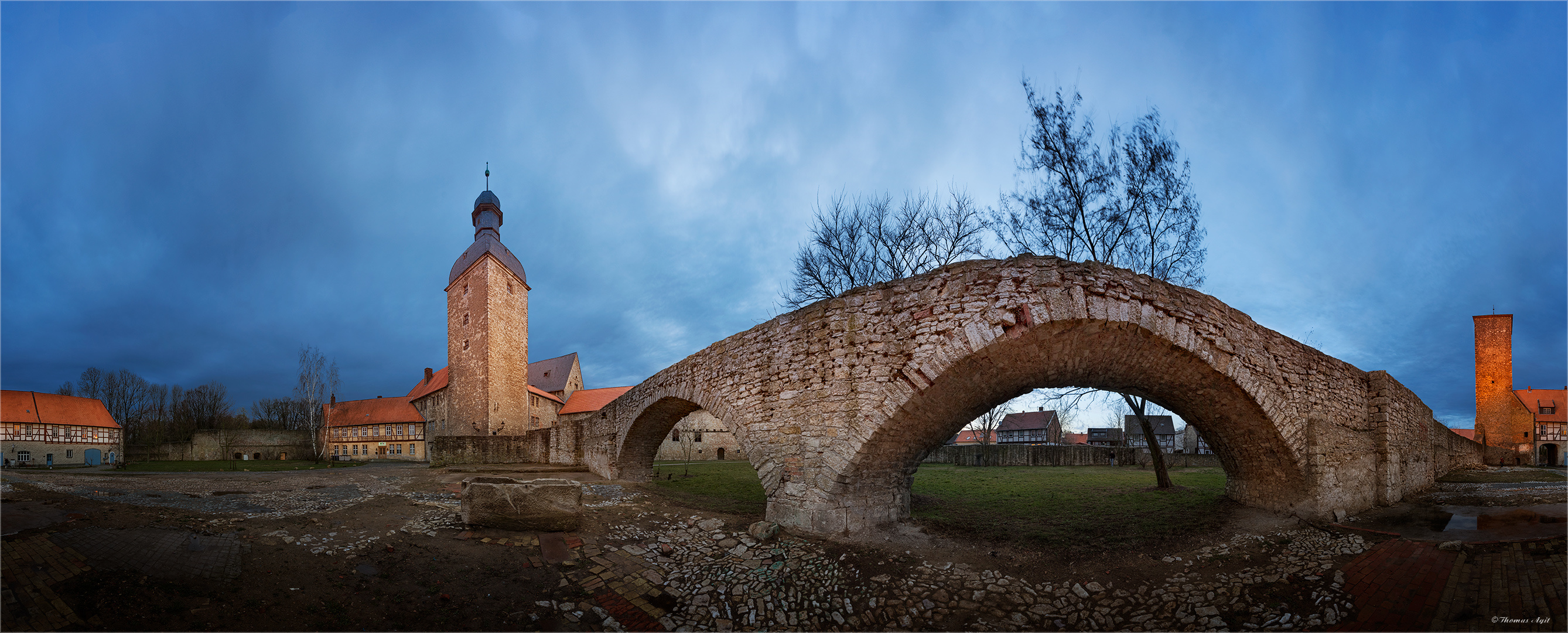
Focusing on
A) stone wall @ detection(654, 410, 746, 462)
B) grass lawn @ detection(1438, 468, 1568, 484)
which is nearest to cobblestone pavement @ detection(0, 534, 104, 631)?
grass lawn @ detection(1438, 468, 1568, 484)

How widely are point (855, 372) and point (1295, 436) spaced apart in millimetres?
6092

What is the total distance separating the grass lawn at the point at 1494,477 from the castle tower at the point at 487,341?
111ft

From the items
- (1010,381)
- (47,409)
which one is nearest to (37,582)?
(1010,381)

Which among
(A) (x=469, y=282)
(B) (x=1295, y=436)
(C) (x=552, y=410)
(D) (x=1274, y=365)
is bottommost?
(C) (x=552, y=410)

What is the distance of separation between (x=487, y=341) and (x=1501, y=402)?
51.8m

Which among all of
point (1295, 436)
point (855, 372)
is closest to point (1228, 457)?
point (1295, 436)

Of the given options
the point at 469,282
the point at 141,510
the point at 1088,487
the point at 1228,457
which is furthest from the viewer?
the point at 469,282

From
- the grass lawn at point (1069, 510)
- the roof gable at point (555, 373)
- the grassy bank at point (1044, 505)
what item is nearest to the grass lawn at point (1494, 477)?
the grassy bank at point (1044, 505)

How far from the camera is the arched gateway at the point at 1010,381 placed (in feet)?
20.9

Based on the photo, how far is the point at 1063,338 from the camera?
21.4 feet

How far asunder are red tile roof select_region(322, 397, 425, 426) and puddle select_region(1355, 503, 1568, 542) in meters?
43.8

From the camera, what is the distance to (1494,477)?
15.9 metres

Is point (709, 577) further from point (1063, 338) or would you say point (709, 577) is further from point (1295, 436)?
point (1295, 436)

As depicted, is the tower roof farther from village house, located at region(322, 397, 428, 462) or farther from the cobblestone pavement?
the cobblestone pavement
